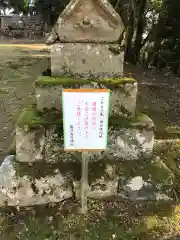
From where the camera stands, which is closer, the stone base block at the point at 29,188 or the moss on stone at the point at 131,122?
the stone base block at the point at 29,188

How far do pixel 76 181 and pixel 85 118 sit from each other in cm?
89

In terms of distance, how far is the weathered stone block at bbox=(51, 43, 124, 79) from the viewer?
336cm

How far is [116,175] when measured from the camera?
338 cm

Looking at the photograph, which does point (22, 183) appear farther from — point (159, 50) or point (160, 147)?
point (159, 50)

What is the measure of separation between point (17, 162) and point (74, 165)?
2.23ft

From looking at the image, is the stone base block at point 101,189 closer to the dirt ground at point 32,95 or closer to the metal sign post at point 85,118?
the metal sign post at point 85,118

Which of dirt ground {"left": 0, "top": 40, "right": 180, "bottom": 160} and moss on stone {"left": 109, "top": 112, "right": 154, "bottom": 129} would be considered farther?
dirt ground {"left": 0, "top": 40, "right": 180, "bottom": 160}

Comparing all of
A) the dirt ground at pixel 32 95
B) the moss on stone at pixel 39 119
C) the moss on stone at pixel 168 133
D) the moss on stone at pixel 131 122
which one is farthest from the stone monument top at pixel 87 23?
the moss on stone at pixel 168 133

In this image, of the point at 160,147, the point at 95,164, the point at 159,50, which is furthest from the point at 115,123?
the point at 159,50

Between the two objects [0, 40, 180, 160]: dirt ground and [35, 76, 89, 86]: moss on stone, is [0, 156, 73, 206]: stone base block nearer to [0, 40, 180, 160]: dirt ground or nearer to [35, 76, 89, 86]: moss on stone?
[35, 76, 89, 86]: moss on stone

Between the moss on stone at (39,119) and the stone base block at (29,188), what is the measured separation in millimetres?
528

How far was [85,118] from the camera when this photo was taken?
2785 millimetres

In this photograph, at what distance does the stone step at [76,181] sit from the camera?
10.7 ft

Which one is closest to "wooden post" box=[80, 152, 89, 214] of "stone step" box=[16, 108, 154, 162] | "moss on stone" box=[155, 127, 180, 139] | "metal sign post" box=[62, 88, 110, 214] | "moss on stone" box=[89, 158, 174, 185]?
"metal sign post" box=[62, 88, 110, 214]
